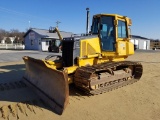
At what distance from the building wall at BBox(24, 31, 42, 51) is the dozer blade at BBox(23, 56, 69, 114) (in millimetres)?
28990

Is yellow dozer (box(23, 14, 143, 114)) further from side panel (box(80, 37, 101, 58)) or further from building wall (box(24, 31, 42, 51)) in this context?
building wall (box(24, 31, 42, 51))

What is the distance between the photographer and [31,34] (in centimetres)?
3819

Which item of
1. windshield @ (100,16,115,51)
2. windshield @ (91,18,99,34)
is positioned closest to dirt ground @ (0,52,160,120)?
windshield @ (100,16,115,51)

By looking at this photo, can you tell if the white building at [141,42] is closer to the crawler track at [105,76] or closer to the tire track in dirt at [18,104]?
the crawler track at [105,76]

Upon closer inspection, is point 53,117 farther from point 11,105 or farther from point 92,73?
point 92,73

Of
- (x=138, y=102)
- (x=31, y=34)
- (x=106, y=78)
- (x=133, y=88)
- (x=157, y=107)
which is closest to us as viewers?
(x=157, y=107)

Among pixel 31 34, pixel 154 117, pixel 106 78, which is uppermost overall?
pixel 31 34

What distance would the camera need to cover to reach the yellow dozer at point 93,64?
620 cm

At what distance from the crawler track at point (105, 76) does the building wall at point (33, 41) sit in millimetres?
29255

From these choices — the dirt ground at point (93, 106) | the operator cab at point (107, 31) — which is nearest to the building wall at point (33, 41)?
the operator cab at point (107, 31)

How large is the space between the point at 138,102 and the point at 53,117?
2.74 m

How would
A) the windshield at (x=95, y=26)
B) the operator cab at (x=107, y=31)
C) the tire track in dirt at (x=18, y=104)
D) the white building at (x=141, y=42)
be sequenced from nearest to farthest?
the tire track in dirt at (x=18, y=104) < the operator cab at (x=107, y=31) < the windshield at (x=95, y=26) < the white building at (x=141, y=42)

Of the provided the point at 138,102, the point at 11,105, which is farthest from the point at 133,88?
the point at 11,105

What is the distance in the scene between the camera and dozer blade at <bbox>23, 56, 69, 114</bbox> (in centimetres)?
529
